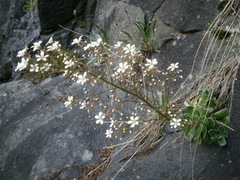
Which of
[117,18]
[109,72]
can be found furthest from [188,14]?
[109,72]

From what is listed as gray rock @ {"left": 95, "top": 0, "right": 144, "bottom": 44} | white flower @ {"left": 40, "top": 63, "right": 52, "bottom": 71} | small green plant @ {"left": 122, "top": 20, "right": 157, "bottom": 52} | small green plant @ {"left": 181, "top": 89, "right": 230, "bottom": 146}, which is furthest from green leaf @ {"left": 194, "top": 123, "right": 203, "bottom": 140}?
gray rock @ {"left": 95, "top": 0, "right": 144, "bottom": 44}

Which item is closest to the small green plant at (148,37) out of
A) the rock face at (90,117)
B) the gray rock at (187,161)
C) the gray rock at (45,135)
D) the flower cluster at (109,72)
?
the rock face at (90,117)

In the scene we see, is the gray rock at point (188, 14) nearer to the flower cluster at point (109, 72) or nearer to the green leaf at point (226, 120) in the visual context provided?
the flower cluster at point (109, 72)

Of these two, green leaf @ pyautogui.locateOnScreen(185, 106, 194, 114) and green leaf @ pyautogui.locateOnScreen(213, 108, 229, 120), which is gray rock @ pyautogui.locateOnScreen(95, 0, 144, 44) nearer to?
green leaf @ pyautogui.locateOnScreen(185, 106, 194, 114)

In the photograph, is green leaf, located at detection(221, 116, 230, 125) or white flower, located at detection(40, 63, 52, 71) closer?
white flower, located at detection(40, 63, 52, 71)

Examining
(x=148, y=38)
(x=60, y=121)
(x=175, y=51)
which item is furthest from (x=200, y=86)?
(x=60, y=121)
